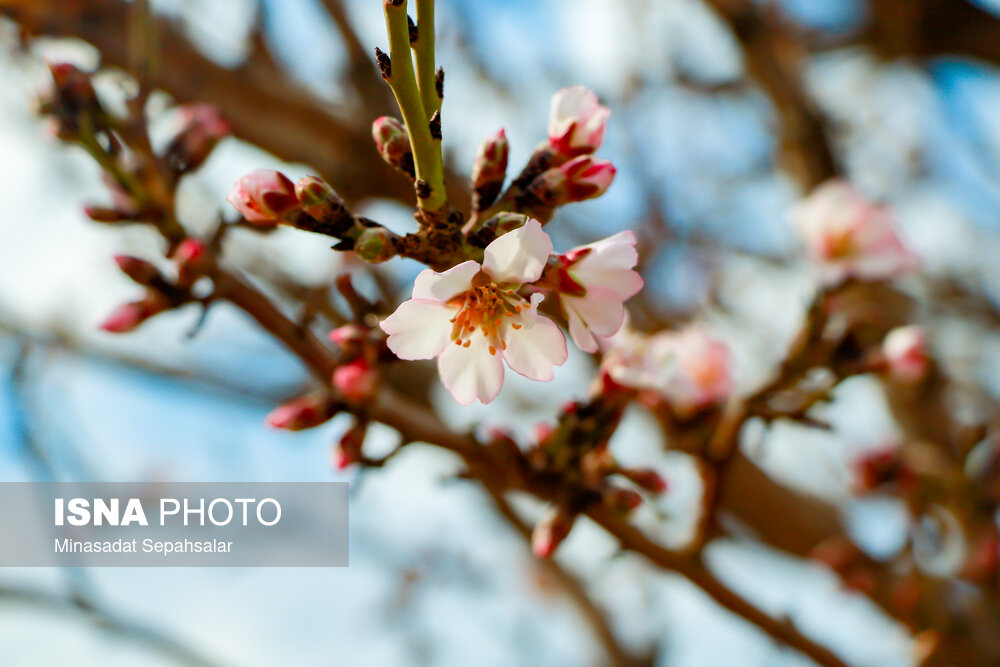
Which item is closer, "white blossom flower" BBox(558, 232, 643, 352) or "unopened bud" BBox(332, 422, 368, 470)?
"white blossom flower" BBox(558, 232, 643, 352)

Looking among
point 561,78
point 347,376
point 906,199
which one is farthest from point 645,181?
point 347,376

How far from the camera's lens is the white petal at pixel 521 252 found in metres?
0.75

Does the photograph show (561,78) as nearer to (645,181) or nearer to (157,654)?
(645,181)

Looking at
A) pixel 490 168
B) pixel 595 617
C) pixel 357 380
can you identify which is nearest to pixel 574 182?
pixel 490 168

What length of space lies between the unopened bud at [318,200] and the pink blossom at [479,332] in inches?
5.6

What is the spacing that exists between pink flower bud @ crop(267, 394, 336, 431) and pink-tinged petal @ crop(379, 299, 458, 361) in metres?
0.30

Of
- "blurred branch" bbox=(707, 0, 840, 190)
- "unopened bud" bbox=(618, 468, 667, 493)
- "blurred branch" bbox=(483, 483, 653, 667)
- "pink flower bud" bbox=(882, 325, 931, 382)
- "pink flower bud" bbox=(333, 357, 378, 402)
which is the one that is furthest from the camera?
"blurred branch" bbox=(483, 483, 653, 667)

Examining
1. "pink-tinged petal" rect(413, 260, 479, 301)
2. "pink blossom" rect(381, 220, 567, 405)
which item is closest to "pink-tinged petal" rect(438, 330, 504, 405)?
"pink blossom" rect(381, 220, 567, 405)

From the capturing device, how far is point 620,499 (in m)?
1.15

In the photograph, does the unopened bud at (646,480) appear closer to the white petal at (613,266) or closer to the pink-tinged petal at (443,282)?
the white petal at (613,266)

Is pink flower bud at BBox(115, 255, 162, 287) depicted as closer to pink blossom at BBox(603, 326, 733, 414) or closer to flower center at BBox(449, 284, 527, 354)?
flower center at BBox(449, 284, 527, 354)

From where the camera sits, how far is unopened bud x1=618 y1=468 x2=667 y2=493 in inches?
51.8

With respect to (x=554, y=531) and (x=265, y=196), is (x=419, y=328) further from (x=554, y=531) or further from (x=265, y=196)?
(x=554, y=531)

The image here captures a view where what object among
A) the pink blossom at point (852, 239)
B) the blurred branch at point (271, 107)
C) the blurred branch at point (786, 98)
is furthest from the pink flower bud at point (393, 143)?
the blurred branch at point (786, 98)
